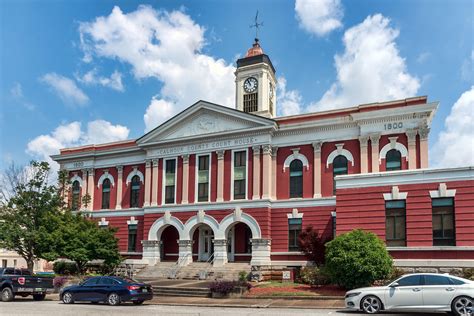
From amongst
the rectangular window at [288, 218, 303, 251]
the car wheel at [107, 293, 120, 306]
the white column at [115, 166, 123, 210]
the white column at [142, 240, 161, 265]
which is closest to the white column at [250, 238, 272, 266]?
the rectangular window at [288, 218, 303, 251]

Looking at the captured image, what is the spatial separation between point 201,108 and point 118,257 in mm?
12494

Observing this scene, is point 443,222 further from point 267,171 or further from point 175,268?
point 175,268

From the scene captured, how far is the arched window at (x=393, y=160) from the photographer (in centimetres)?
3200

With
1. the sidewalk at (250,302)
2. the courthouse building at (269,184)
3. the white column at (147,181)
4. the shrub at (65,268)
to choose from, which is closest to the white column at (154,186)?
the courthouse building at (269,184)

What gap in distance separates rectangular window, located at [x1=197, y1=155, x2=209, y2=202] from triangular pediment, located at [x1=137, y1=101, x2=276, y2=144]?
6.44ft

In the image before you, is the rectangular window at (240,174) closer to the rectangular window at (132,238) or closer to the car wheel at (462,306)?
the rectangular window at (132,238)

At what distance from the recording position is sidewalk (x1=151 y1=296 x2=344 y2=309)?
2150 centimetres

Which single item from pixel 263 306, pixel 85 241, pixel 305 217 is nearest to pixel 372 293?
pixel 263 306

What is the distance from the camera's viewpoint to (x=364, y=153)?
108ft

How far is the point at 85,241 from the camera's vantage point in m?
35.1

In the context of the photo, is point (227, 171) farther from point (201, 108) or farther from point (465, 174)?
point (465, 174)

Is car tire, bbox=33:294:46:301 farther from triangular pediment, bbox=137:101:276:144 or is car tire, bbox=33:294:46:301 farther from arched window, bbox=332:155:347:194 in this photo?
arched window, bbox=332:155:347:194

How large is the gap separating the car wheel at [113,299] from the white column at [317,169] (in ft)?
52.3

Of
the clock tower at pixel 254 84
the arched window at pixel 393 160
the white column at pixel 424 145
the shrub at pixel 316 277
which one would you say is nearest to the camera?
the shrub at pixel 316 277
